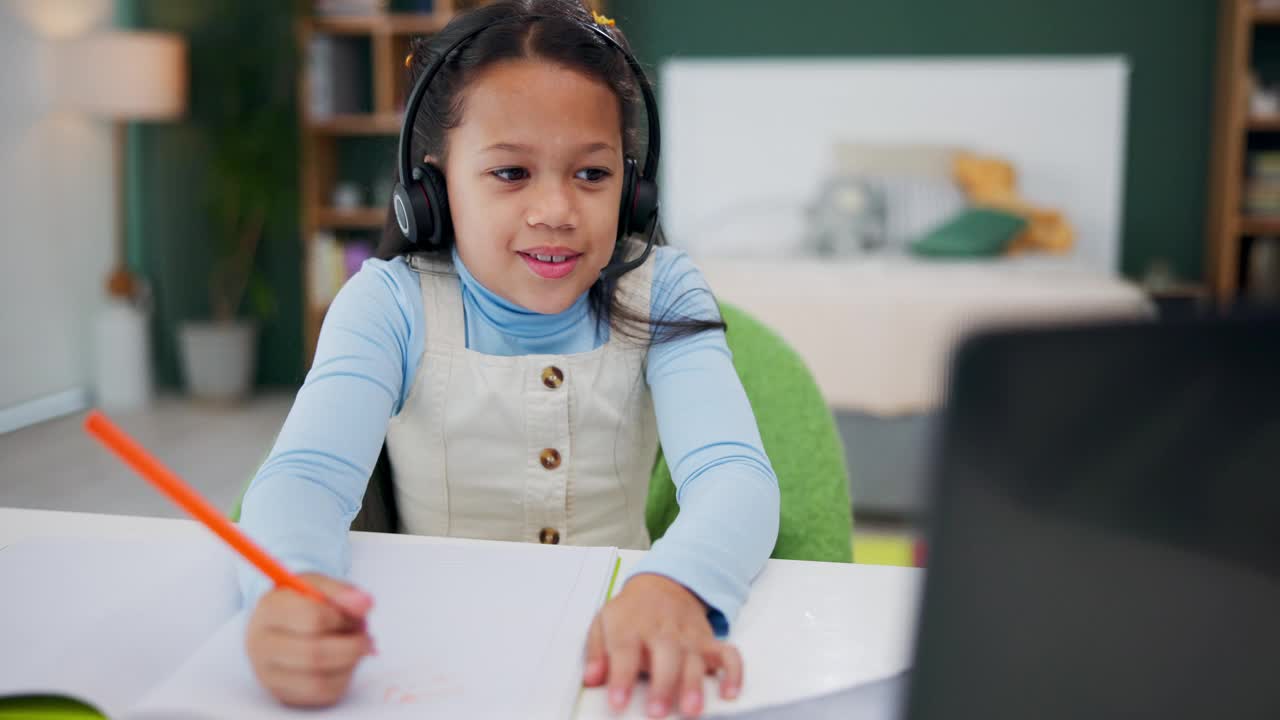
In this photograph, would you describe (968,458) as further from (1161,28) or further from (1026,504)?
(1161,28)

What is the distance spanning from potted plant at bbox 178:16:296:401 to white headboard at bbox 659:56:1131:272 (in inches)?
60.0

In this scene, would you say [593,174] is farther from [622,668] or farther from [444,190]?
[622,668]

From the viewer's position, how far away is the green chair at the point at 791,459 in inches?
40.5

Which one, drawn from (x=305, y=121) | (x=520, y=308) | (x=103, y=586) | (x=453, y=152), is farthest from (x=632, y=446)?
(x=305, y=121)

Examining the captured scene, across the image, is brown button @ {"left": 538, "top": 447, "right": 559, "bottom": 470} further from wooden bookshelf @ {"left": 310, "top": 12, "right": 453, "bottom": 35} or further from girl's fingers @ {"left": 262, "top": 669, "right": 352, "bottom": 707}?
wooden bookshelf @ {"left": 310, "top": 12, "right": 453, "bottom": 35}

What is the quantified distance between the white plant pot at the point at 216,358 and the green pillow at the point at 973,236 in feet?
8.38

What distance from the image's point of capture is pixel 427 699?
519 millimetres

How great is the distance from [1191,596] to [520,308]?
789 mm

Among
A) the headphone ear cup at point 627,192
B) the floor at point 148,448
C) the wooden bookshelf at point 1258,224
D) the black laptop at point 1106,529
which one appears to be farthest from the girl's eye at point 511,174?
the wooden bookshelf at point 1258,224

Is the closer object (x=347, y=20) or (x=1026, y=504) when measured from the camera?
(x=1026, y=504)

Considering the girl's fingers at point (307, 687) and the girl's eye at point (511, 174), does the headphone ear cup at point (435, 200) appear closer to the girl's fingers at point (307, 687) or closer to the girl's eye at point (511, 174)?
the girl's eye at point (511, 174)

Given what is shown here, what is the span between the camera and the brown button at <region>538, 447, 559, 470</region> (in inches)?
40.7

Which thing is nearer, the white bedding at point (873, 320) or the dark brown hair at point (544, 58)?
the dark brown hair at point (544, 58)

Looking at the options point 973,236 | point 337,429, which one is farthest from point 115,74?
point 337,429
